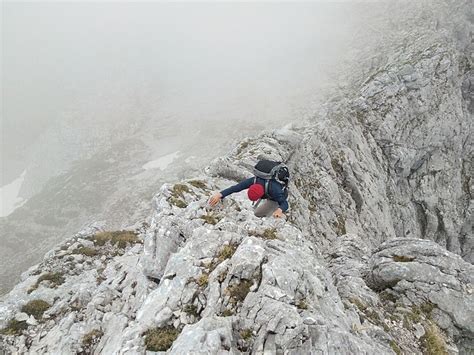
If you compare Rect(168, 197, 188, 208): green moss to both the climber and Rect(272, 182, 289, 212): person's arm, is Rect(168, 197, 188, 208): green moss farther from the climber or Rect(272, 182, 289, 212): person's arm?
Rect(272, 182, 289, 212): person's arm

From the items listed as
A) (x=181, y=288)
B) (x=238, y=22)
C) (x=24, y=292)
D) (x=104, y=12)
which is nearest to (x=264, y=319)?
(x=181, y=288)

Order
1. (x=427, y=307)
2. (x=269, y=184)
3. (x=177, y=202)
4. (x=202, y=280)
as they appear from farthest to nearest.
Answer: (x=177, y=202) < (x=427, y=307) < (x=269, y=184) < (x=202, y=280)

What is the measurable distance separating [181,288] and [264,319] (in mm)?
3050

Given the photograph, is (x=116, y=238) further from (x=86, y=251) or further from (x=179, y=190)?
(x=179, y=190)

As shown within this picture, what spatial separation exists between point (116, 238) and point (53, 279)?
4.75 meters

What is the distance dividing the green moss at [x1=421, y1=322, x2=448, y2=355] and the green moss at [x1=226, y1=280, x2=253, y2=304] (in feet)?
23.9

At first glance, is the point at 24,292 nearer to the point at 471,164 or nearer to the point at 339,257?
the point at 339,257

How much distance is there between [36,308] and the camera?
16031 millimetres

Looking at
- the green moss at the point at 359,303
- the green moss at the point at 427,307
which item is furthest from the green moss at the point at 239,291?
the green moss at the point at 427,307

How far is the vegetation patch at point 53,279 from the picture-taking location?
18.7m

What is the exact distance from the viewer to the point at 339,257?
20.0 meters

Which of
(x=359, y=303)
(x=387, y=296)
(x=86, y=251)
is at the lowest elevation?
(x=387, y=296)

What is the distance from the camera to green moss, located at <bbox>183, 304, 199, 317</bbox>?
34.9ft

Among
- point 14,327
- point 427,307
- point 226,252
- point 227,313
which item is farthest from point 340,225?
point 14,327
